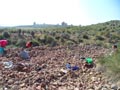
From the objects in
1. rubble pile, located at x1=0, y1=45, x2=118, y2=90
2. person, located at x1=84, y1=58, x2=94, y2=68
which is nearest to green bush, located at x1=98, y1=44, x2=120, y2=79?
rubble pile, located at x1=0, y1=45, x2=118, y2=90

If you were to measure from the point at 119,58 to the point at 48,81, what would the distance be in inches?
82.2

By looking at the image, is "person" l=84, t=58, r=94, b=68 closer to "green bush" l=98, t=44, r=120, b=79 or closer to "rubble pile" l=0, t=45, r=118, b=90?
"rubble pile" l=0, t=45, r=118, b=90

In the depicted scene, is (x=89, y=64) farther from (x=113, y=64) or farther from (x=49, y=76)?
(x=49, y=76)

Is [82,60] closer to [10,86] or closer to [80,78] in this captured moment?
[80,78]

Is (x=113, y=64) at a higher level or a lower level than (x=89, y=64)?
higher

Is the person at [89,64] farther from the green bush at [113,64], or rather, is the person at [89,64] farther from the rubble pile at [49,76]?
the green bush at [113,64]

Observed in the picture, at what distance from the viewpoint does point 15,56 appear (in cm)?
1191

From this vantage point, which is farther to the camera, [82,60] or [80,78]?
[82,60]

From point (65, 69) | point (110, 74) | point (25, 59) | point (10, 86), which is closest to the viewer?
point (10, 86)

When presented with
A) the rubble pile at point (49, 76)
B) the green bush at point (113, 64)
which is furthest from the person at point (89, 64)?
the green bush at point (113, 64)

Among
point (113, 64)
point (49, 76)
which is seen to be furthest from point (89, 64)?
point (49, 76)

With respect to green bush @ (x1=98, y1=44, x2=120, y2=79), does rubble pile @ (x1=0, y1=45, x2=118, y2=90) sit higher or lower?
lower

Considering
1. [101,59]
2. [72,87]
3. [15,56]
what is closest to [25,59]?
[15,56]

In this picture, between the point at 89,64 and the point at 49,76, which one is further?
the point at 89,64
